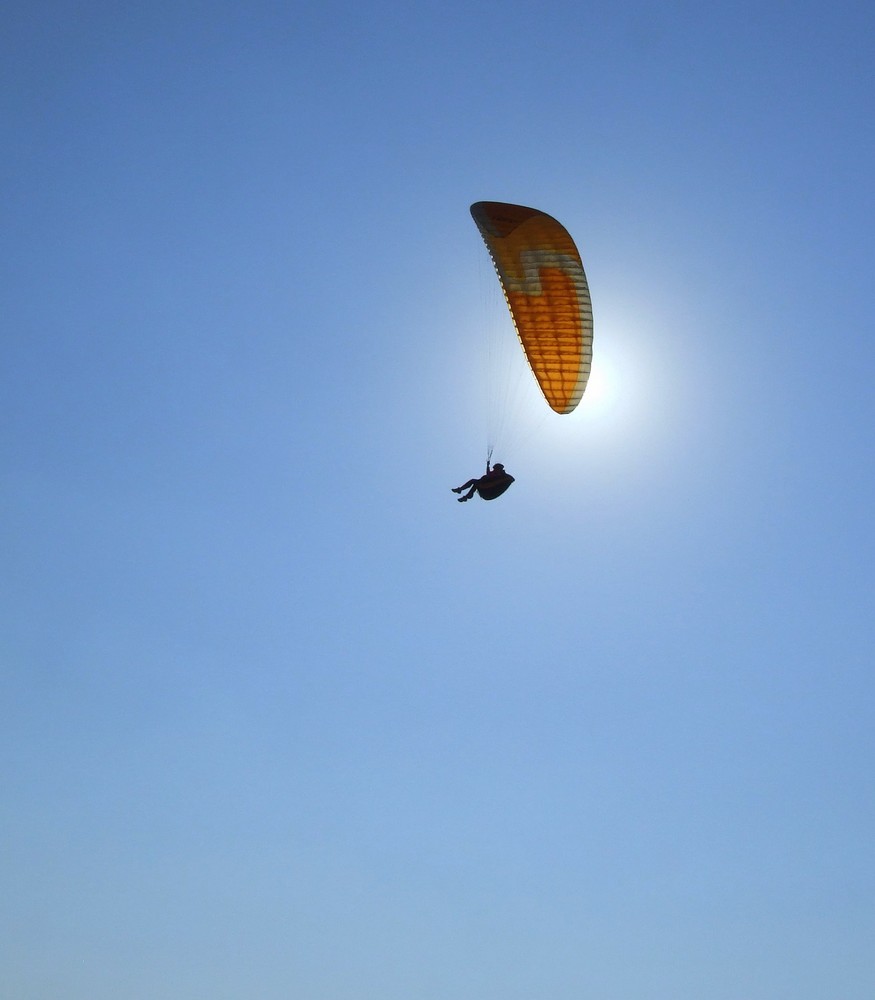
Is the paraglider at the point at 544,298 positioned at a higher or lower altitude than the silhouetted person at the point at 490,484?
higher

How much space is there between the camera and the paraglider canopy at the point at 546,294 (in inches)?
1084

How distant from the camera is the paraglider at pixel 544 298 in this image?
27531 millimetres

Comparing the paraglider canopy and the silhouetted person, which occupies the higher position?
the paraglider canopy

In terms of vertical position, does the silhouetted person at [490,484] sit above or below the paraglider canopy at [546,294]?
below

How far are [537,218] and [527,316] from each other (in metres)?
3.24

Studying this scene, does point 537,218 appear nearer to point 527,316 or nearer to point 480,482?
point 527,316

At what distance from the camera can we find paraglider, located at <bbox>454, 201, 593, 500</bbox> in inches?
1084

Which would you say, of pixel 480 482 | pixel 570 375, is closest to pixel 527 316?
pixel 570 375

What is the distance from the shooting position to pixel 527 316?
91.2 feet

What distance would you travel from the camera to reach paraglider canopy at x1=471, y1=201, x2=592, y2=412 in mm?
27531

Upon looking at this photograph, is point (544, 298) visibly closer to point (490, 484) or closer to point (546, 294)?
point (546, 294)

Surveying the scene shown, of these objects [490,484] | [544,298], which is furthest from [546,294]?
[490,484]

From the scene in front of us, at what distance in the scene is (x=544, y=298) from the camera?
27688 millimetres

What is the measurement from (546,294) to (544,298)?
0.14 meters
